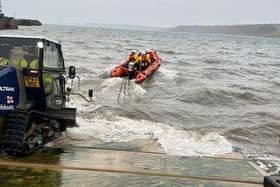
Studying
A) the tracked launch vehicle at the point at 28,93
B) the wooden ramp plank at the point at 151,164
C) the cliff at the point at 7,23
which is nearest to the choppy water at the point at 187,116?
the wooden ramp plank at the point at 151,164

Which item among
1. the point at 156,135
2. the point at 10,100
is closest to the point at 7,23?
the point at 156,135

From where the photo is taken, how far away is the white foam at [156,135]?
9.69 metres

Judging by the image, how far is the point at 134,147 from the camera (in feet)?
31.0

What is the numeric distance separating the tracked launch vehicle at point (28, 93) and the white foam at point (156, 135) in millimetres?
1689

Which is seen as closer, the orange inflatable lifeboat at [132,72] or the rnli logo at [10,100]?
the rnli logo at [10,100]

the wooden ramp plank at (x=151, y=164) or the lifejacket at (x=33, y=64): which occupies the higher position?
the lifejacket at (x=33, y=64)

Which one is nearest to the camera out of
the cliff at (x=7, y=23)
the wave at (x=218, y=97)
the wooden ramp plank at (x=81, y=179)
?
the wooden ramp plank at (x=81, y=179)

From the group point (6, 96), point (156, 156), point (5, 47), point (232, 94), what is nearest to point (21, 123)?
point (6, 96)

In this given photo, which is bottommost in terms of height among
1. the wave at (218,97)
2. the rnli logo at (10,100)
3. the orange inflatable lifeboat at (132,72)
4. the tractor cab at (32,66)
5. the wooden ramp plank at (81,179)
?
the wave at (218,97)

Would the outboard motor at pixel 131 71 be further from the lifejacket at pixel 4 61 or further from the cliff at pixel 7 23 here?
the cliff at pixel 7 23

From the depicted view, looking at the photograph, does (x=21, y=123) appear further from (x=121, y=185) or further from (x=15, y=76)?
(x=121, y=185)

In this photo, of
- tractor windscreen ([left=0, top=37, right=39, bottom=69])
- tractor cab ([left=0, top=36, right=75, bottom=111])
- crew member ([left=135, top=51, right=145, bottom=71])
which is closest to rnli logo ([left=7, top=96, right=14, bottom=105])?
tractor cab ([left=0, top=36, right=75, bottom=111])

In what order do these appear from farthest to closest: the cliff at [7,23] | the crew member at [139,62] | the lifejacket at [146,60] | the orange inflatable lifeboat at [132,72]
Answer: the cliff at [7,23], the lifejacket at [146,60], the crew member at [139,62], the orange inflatable lifeboat at [132,72]

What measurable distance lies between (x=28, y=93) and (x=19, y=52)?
30.3 inches
